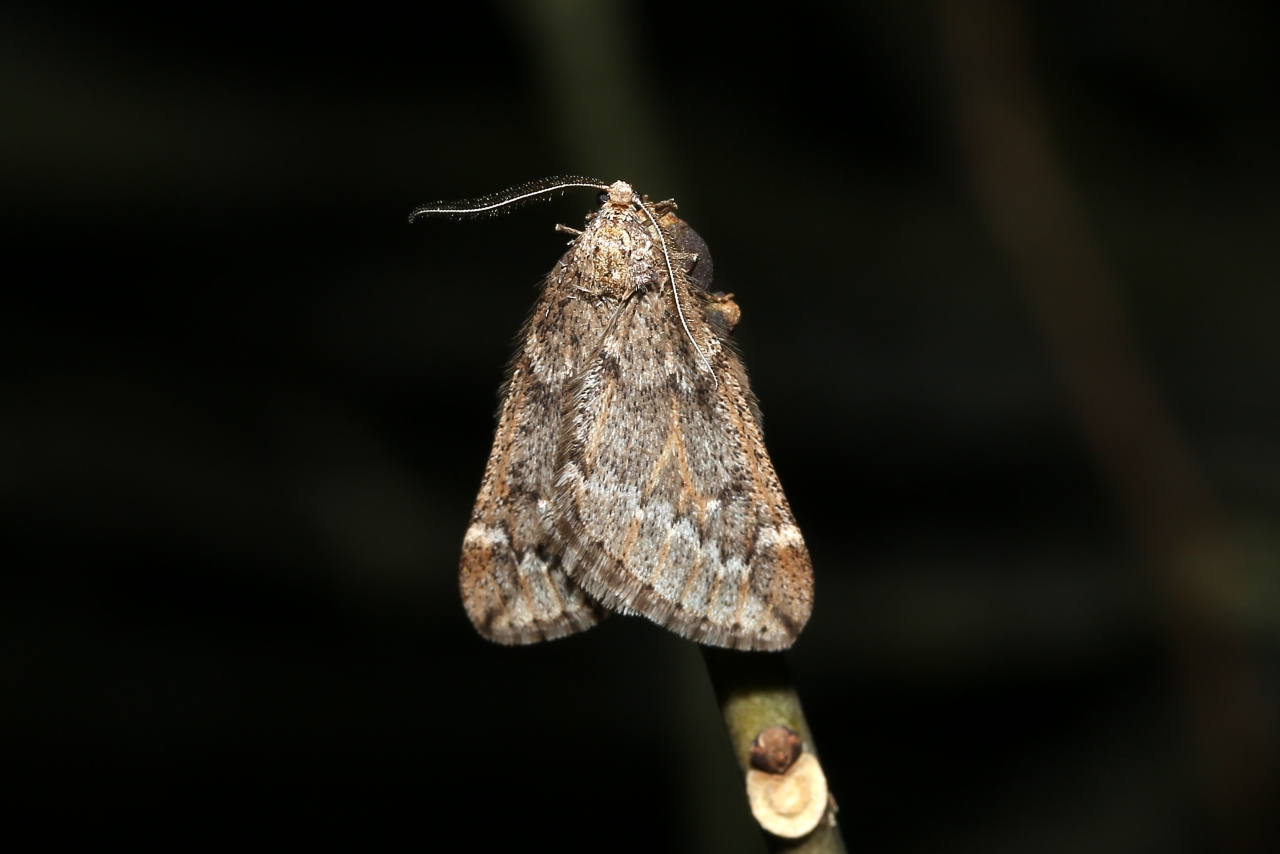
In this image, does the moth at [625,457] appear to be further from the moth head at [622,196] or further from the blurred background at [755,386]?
the blurred background at [755,386]

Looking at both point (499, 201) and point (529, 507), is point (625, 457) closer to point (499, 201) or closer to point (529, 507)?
point (529, 507)

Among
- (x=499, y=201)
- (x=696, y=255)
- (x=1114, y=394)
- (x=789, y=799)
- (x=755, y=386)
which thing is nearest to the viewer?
(x=789, y=799)

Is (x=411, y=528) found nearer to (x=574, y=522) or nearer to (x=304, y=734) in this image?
(x=304, y=734)

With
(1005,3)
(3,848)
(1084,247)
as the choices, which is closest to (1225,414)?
(1084,247)

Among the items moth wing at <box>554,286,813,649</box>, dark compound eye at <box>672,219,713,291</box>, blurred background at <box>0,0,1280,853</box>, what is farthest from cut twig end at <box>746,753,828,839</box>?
blurred background at <box>0,0,1280,853</box>

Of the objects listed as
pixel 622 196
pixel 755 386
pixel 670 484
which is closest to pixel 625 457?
pixel 670 484
